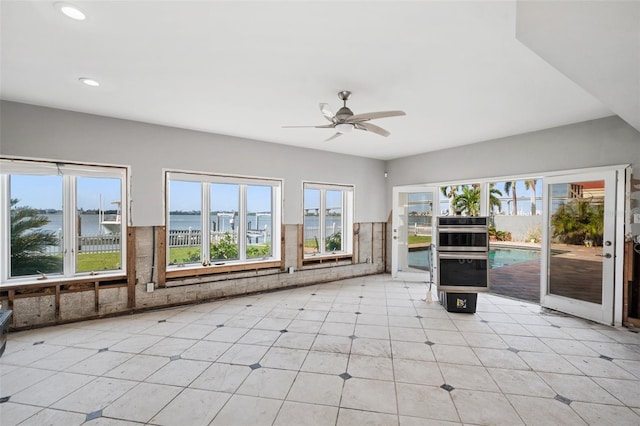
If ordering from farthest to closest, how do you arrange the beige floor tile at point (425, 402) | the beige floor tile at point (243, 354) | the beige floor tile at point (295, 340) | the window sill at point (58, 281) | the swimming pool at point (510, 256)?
the swimming pool at point (510, 256) → the window sill at point (58, 281) → the beige floor tile at point (295, 340) → the beige floor tile at point (243, 354) → the beige floor tile at point (425, 402)

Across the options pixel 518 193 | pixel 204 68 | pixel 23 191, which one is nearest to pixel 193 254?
pixel 23 191

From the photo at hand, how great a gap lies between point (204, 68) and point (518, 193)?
1236 cm

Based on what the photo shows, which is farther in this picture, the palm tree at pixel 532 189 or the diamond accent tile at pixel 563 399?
the palm tree at pixel 532 189

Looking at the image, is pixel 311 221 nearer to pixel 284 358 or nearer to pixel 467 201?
pixel 284 358

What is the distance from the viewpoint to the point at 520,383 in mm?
2447

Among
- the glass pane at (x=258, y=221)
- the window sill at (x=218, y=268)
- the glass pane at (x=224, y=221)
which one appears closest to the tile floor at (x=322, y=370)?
the window sill at (x=218, y=268)

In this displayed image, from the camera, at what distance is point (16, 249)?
356 cm

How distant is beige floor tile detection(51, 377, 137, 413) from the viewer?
84.0 inches

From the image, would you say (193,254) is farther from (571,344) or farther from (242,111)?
(571,344)

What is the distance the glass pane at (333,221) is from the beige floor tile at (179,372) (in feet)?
12.6

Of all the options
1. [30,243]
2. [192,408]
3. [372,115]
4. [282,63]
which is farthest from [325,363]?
[30,243]

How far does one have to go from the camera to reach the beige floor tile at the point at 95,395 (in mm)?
2133

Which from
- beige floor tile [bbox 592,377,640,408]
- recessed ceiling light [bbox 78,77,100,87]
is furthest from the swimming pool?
recessed ceiling light [bbox 78,77,100,87]

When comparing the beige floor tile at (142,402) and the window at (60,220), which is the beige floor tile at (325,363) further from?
the window at (60,220)
